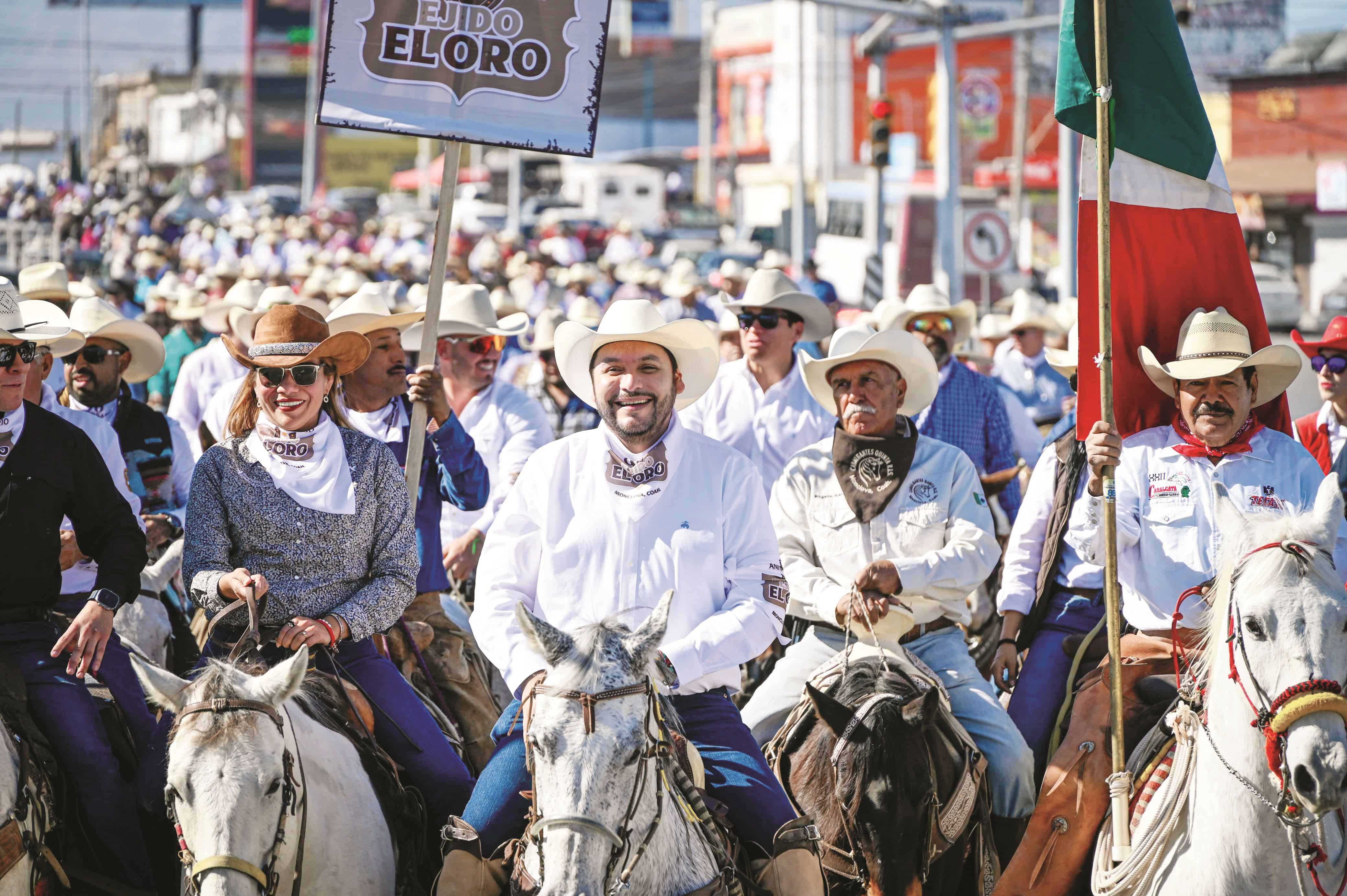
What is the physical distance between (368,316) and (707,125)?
61.9m

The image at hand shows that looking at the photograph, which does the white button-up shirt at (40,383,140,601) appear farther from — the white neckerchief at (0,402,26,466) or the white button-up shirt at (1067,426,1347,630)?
the white button-up shirt at (1067,426,1347,630)

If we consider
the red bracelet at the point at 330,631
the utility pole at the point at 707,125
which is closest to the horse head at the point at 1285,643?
the red bracelet at the point at 330,631

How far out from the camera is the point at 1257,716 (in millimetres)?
4887

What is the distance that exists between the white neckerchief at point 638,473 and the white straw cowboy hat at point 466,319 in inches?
169

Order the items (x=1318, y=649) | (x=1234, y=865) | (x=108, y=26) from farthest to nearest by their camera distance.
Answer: (x=108, y=26), (x=1234, y=865), (x=1318, y=649)

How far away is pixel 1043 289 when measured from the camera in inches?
1492

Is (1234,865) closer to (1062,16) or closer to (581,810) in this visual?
(581,810)

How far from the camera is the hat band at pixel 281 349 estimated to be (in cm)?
596

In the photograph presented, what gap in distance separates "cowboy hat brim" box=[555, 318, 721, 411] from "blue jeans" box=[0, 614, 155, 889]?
2137 mm

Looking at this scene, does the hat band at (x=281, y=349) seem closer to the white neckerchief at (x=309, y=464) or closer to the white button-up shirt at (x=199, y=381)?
the white neckerchief at (x=309, y=464)

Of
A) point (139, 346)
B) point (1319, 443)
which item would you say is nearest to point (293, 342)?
point (139, 346)

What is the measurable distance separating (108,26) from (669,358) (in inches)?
6092

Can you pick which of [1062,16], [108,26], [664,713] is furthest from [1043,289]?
[108,26]

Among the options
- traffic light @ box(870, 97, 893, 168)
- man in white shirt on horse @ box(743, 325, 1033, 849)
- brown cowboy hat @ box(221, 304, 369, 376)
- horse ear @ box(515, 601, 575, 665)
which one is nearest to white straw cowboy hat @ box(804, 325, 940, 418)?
man in white shirt on horse @ box(743, 325, 1033, 849)
